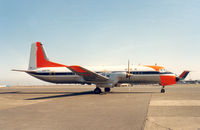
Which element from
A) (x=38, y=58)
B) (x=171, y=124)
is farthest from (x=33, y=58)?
(x=171, y=124)

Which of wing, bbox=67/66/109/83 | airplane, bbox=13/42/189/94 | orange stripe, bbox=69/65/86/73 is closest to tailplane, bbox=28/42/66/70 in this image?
airplane, bbox=13/42/189/94

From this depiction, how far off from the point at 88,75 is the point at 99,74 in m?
1.63

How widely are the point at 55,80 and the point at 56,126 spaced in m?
19.7

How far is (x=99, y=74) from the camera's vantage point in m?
22.8

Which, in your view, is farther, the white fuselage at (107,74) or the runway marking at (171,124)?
the white fuselage at (107,74)

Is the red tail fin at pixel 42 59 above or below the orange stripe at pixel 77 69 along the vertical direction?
above

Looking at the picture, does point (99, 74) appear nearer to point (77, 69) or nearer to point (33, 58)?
point (77, 69)

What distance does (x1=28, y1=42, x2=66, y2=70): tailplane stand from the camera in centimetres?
2800

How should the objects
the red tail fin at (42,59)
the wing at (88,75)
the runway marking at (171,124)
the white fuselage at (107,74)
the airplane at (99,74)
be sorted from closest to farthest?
1. the runway marking at (171,124)
2. the wing at (88,75)
3. the airplane at (99,74)
4. the white fuselage at (107,74)
5. the red tail fin at (42,59)

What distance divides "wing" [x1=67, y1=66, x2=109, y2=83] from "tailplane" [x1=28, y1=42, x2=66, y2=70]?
7.20m

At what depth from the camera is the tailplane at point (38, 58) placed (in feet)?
91.9

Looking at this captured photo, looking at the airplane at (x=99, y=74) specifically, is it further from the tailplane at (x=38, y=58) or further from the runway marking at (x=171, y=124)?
the runway marking at (x=171, y=124)

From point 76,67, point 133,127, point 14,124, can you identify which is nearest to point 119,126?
point 133,127

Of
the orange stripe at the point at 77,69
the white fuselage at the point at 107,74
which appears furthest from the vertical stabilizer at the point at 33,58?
the orange stripe at the point at 77,69
